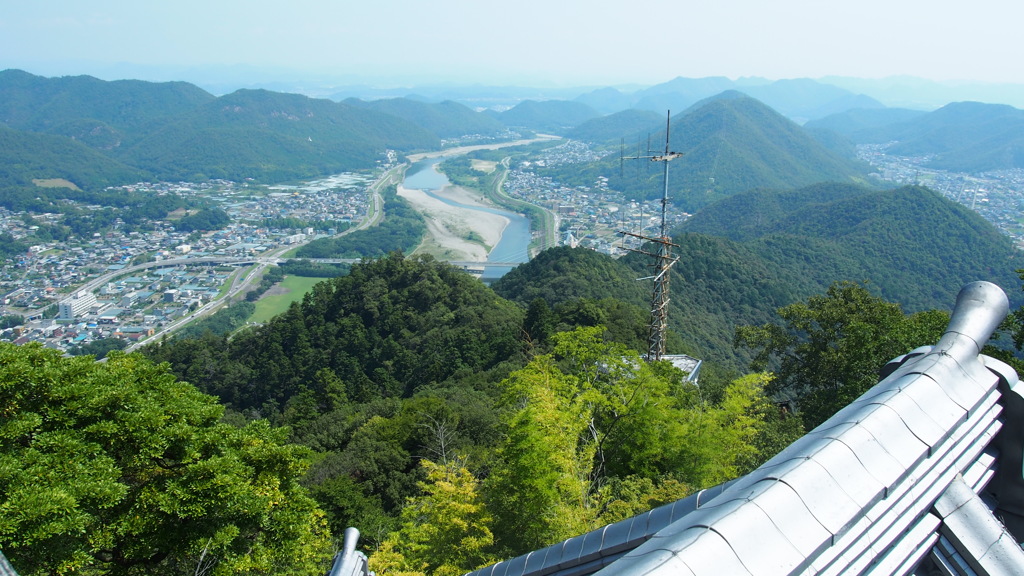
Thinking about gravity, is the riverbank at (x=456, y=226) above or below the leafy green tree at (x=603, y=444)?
below

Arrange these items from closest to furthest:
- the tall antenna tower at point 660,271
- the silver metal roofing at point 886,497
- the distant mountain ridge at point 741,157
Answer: the silver metal roofing at point 886,497, the tall antenna tower at point 660,271, the distant mountain ridge at point 741,157

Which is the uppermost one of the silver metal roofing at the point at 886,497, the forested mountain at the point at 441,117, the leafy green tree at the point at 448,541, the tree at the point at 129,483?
the silver metal roofing at the point at 886,497

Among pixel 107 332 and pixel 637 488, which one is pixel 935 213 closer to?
pixel 637 488

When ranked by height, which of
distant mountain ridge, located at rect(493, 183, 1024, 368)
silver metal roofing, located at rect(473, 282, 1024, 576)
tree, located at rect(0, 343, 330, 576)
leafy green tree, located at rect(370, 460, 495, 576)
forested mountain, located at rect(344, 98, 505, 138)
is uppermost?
silver metal roofing, located at rect(473, 282, 1024, 576)

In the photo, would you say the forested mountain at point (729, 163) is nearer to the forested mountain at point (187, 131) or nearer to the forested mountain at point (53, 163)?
the forested mountain at point (187, 131)

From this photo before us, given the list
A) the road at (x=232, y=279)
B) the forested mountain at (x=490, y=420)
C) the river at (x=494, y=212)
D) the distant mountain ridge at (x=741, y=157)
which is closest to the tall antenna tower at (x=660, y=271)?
the forested mountain at (x=490, y=420)

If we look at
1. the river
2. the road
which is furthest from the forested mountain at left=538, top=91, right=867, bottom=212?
the road

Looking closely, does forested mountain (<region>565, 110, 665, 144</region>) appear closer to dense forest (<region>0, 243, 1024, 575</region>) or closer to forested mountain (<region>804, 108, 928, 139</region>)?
forested mountain (<region>804, 108, 928, 139</region>)
